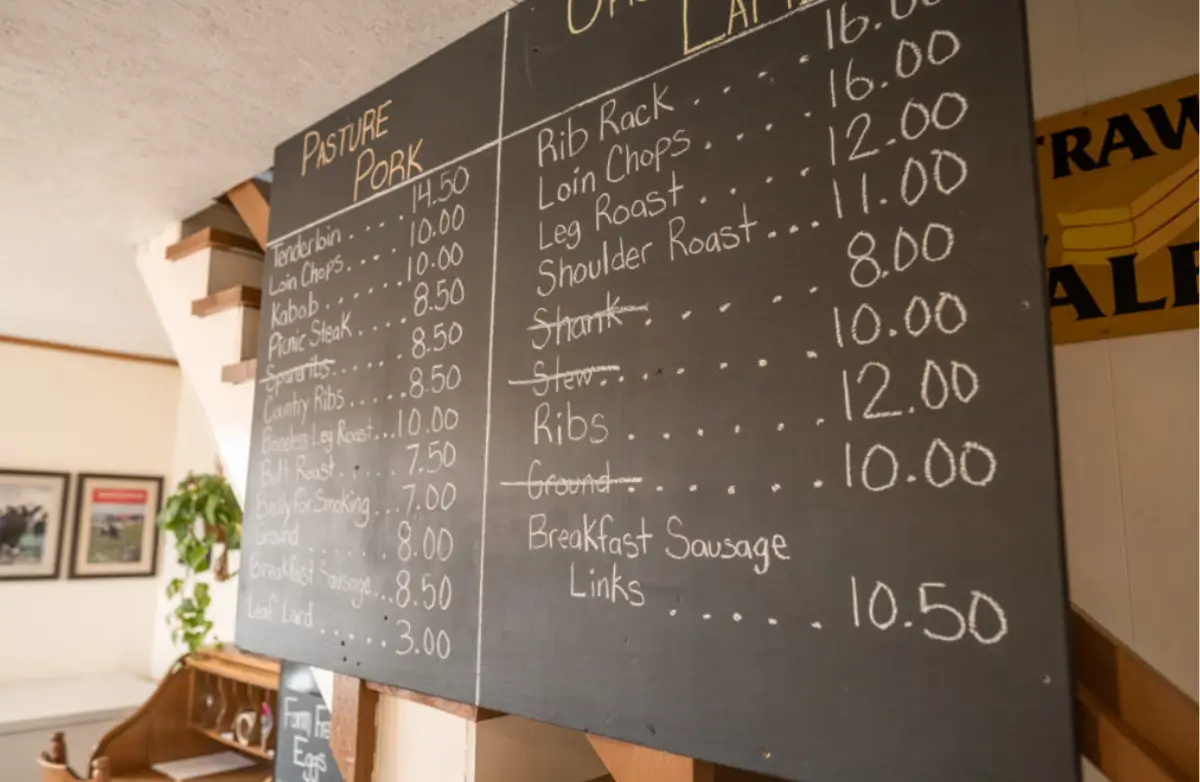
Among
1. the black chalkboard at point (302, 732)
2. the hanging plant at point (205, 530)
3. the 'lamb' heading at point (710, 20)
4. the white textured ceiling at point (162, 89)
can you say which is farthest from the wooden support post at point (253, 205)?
the hanging plant at point (205, 530)

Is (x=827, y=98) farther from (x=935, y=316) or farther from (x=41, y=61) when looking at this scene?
(x=41, y=61)

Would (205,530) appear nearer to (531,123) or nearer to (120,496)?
(120,496)

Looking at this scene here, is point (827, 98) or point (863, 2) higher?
point (863, 2)

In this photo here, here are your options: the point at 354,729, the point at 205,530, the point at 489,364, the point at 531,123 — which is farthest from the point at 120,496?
the point at 531,123

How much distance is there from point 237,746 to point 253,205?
182 centimetres

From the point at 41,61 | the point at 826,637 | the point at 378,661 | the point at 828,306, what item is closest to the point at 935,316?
the point at 828,306

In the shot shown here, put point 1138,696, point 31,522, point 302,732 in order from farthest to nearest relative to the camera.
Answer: point 31,522 → point 302,732 → point 1138,696

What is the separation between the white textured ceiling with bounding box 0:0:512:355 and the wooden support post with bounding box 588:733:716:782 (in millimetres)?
1278

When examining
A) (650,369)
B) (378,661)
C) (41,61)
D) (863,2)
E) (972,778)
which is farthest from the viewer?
(41,61)

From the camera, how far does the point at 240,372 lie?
209 cm

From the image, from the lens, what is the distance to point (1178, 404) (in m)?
1.22

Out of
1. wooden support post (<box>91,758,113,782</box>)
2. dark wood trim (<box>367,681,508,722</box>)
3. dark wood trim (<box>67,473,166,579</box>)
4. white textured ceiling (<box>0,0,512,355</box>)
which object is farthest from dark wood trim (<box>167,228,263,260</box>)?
dark wood trim (<box>67,473,166,579</box>)

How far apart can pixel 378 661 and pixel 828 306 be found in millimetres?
1018

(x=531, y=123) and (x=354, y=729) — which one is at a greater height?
(x=531, y=123)
